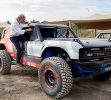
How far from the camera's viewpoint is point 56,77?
5.89 metres

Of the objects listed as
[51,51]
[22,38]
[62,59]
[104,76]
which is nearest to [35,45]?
[51,51]

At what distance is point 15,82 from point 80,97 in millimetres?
2316

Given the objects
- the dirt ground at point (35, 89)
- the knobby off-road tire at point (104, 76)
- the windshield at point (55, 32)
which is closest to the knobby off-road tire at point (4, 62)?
the dirt ground at point (35, 89)

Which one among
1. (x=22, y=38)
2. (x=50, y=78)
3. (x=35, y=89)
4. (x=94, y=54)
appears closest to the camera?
(x=94, y=54)

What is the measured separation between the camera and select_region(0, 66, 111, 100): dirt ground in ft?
19.7

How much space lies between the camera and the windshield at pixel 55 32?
762cm

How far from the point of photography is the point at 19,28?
24.8 feet

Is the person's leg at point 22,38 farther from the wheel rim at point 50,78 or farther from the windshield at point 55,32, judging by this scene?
the wheel rim at point 50,78

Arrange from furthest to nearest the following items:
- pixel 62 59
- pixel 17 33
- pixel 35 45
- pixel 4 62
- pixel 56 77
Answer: pixel 4 62 < pixel 17 33 < pixel 35 45 < pixel 62 59 < pixel 56 77

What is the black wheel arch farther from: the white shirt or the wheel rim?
the white shirt

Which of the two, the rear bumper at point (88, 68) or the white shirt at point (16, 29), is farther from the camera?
the white shirt at point (16, 29)

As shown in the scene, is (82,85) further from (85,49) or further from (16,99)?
(16,99)

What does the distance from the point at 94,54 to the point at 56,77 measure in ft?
3.55

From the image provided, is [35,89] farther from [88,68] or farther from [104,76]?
[104,76]
